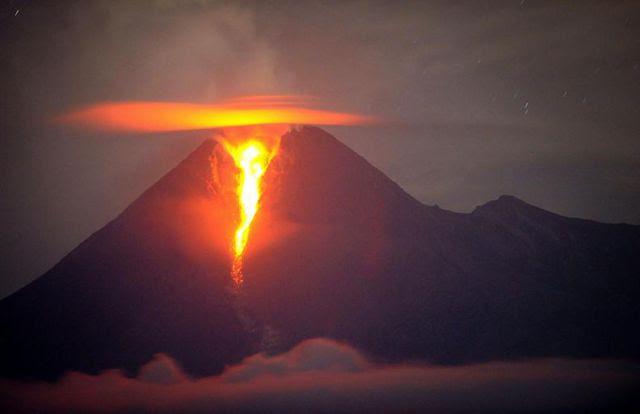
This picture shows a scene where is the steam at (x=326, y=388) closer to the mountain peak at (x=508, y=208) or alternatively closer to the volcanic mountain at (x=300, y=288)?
the volcanic mountain at (x=300, y=288)

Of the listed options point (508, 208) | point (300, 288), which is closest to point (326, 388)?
point (300, 288)

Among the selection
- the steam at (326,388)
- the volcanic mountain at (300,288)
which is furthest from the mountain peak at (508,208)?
the steam at (326,388)

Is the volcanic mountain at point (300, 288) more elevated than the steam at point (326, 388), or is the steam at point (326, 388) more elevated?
the volcanic mountain at point (300, 288)

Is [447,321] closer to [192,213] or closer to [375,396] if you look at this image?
[375,396]

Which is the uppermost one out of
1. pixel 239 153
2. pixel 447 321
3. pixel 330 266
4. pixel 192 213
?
pixel 239 153

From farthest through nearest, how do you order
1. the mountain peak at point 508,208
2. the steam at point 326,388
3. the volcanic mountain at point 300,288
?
the mountain peak at point 508,208, the volcanic mountain at point 300,288, the steam at point 326,388

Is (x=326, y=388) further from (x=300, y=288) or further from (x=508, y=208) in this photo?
(x=508, y=208)

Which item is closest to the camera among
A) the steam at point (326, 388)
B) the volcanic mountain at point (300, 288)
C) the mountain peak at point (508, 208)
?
the steam at point (326, 388)

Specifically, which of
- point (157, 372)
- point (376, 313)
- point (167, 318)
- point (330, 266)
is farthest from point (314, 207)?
point (157, 372)
